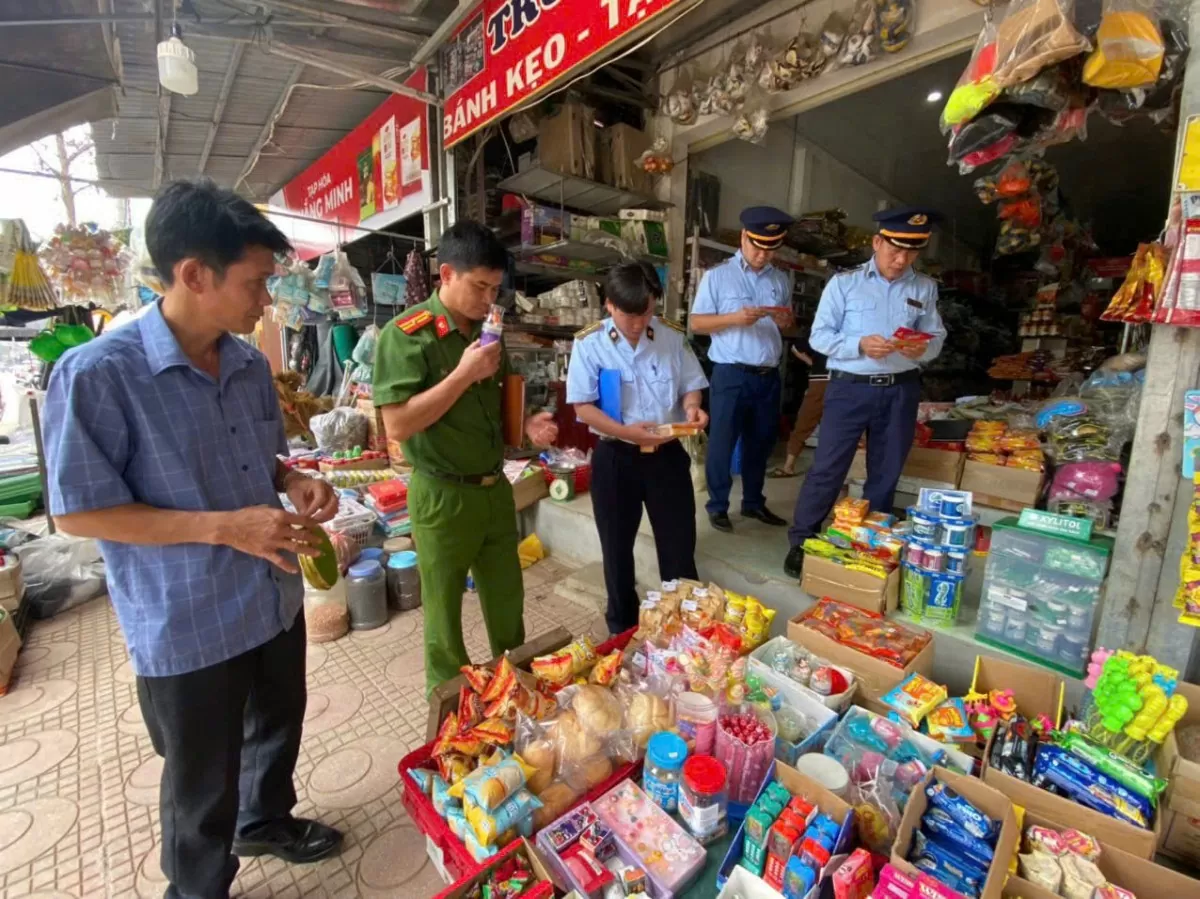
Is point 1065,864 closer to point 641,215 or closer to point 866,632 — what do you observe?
point 866,632

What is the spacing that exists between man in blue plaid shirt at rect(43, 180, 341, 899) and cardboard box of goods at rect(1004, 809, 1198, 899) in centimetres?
165

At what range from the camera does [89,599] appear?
3.19 meters

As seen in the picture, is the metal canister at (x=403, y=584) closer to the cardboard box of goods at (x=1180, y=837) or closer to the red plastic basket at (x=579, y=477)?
the red plastic basket at (x=579, y=477)

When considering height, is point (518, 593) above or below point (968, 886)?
above

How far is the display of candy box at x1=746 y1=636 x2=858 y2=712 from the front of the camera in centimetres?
172

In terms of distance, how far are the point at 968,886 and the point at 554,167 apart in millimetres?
4179

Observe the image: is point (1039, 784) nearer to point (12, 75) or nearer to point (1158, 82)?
point (1158, 82)

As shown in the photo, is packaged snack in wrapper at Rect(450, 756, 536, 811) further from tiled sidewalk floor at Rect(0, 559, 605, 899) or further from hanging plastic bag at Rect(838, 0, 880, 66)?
hanging plastic bag at Rect(838, 0, 880, 66)

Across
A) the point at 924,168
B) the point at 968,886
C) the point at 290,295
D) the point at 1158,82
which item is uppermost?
the point at 924,168

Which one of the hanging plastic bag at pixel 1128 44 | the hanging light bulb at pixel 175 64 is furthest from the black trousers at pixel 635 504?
the hanging light bulb at pixel 175 64

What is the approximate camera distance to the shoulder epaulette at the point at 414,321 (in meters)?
1.71

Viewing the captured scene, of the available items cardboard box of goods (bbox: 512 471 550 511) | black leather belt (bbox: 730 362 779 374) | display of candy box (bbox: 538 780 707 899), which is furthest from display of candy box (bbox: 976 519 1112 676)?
cardboard box of goods (bbox: 512 471 550 511)

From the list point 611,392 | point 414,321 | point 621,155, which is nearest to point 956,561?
point 611,392

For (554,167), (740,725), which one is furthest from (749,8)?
(740,725)
